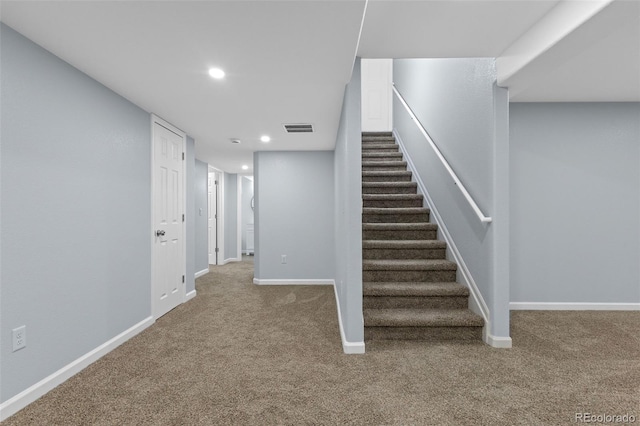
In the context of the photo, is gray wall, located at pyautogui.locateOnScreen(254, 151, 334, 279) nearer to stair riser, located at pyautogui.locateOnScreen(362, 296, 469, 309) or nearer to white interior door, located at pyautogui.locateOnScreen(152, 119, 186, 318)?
white interior door, located at pyautogui.locateOnScreen(152, 119, 186, 318)

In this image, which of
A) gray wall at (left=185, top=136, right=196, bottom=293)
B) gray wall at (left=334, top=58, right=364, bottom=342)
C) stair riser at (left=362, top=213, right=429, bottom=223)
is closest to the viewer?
gray wall at (left=334, top=58, right=364, bottom=342)

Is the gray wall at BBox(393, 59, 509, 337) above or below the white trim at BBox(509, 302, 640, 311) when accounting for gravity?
above

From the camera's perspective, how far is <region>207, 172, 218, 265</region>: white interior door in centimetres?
666

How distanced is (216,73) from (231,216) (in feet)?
17.0

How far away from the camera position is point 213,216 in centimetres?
671

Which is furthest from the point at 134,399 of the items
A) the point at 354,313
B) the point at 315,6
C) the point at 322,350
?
the point at 315,6

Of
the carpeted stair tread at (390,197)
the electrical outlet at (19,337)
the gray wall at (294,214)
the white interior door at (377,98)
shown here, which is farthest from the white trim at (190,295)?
the white interior door at (377,98)

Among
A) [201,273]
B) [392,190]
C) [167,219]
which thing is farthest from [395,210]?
[201,273]

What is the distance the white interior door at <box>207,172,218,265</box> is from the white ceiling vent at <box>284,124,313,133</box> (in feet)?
11.5

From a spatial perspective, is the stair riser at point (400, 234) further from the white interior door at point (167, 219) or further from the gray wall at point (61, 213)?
the gray wall at point (61, 213)

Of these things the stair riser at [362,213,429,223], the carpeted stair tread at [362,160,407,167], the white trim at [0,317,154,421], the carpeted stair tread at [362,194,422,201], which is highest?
the carpeted stair tread at [362,160,407,167]

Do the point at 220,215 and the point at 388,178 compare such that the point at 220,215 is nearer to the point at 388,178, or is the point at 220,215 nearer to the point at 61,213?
the point at 388,178

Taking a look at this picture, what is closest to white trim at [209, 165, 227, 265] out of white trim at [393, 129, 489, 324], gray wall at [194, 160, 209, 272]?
gray wall at [194, 160, 209, 272]

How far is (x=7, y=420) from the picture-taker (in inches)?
64.9
